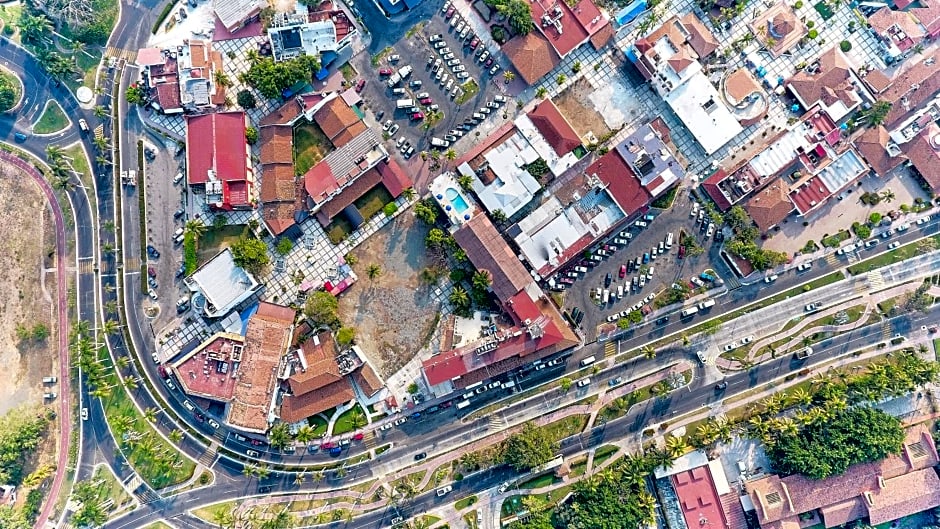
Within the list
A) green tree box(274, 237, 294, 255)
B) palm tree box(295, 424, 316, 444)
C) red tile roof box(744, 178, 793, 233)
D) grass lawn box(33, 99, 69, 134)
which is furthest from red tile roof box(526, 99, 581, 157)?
grass lawn box(33, 99, 69, 134)

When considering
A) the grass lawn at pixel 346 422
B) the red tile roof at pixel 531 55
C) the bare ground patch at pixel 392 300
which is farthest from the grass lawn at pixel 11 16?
the grass lawn at pixel 346 422

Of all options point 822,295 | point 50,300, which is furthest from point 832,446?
point 50,300

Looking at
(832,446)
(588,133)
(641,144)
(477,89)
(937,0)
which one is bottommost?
(832,446)

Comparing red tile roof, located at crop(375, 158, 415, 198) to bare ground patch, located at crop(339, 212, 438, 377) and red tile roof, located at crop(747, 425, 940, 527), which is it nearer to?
bare ground patch, located at crop(339, 212, 438, 377)

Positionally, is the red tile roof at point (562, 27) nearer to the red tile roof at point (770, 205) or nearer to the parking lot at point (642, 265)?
the parking lot at point (642, 265)

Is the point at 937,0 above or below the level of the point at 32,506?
below

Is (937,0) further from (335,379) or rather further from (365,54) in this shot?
(335,379)
